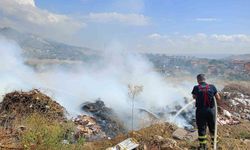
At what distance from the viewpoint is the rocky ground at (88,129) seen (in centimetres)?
530

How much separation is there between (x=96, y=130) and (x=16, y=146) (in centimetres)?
577

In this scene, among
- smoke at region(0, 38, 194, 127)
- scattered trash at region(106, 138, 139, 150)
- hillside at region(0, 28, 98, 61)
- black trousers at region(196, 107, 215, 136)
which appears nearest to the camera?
scattered trash at region(106, 138, 139, 150)

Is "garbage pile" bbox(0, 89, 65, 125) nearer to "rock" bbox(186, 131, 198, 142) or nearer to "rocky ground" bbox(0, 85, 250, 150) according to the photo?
"rocky ground" bbox(0, 85, 250, 150)

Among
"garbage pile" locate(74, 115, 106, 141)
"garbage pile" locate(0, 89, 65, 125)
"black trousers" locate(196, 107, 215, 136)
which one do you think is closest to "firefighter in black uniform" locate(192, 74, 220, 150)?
"black trousers" locate(196, 107, 215, 136)

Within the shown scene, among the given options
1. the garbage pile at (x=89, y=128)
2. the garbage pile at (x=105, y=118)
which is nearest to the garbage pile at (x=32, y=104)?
the garbage pile at (x=89, y=128)

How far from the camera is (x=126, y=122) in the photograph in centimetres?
1347

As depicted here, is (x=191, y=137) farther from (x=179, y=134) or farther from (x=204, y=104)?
(x=204, y=104)

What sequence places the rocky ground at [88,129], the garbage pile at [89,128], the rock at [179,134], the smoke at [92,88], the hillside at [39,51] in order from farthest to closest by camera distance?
the hillside at [39,51]
the smoke at [92,88]
the garbage pile at [89,128]
the rock at [179,134]
the rocky ground at [88,129]

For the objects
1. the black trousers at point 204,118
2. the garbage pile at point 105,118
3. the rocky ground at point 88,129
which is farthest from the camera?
the garbage pile at point 105,118

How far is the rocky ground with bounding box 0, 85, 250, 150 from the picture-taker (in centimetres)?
530

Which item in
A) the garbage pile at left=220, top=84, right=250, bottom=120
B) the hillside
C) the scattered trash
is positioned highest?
the hillside

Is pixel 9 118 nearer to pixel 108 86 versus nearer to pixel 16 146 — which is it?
pixel 16 146

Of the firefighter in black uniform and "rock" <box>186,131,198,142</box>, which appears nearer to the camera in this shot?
the firefighter in black uniform

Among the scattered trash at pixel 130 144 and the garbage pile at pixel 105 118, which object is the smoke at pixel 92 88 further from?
the scattered trash at pixel 130 144
